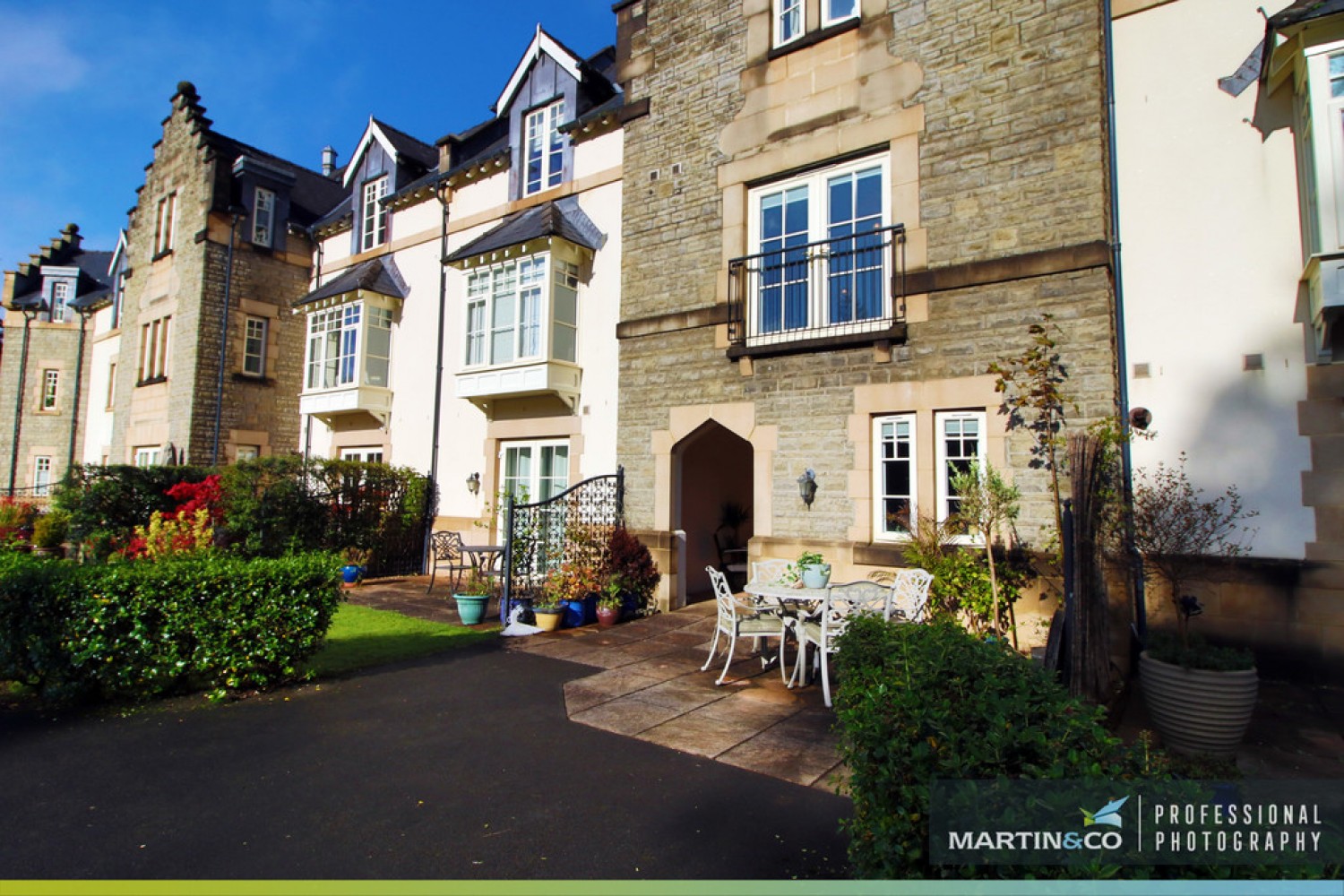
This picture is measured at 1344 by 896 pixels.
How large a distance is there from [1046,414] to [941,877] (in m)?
6.42

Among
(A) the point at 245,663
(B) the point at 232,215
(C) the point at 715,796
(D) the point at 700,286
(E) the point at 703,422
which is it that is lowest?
(C) the point at 715,796

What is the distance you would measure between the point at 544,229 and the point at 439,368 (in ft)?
13.9

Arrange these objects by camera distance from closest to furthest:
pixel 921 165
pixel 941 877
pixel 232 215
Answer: pixel 941 877, pixel 921 165, pixel 232 215

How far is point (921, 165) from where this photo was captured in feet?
29.2

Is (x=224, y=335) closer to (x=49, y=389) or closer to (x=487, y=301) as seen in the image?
(x=487, y=301)

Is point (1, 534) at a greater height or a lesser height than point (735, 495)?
lesser

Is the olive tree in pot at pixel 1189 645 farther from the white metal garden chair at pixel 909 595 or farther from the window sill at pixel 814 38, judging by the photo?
the window sill at pixel 814 38

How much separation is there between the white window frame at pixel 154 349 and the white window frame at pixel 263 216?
10.5 ft

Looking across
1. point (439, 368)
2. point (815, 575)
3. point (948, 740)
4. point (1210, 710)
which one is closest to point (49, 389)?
point (439, 368)

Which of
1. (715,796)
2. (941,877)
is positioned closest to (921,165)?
(715,796)

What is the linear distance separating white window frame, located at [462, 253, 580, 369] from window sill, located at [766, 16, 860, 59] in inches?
180

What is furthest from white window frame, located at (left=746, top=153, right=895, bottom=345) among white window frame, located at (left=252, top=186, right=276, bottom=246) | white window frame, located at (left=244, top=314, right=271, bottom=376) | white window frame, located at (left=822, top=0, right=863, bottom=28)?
white window frame, located at (left=252, top=186, right=276, bottom=246)

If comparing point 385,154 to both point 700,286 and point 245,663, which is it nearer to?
point 700,286

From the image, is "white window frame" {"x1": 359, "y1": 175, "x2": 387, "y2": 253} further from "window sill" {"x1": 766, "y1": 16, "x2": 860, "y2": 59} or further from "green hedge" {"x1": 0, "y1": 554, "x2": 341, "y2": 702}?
"green hedge" {"x1": 0, "y1": 554, "x2": 341, "y2": 702}
